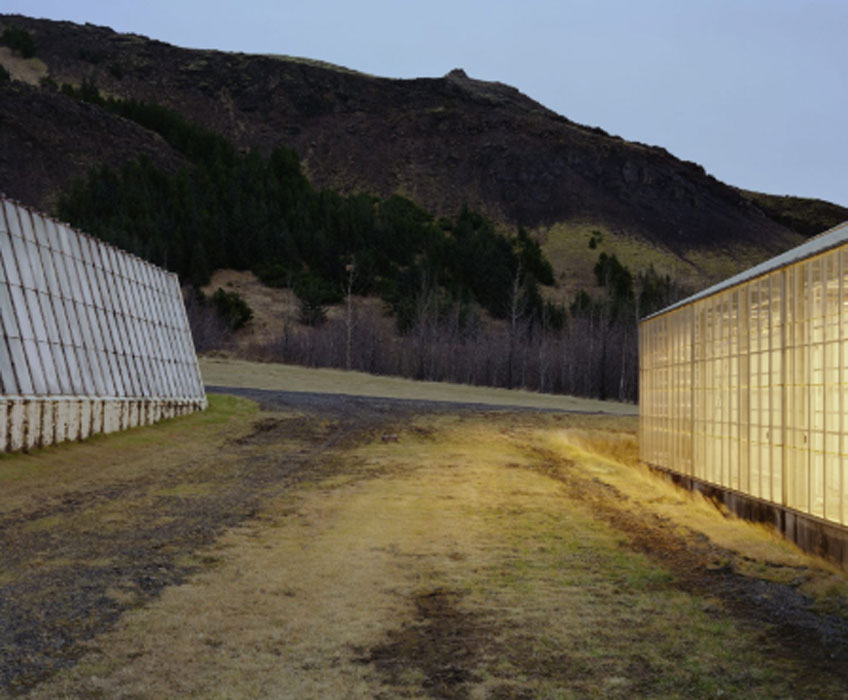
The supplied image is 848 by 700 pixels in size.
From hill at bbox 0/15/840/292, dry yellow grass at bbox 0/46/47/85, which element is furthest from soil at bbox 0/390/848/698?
dry yellow grass at bbox 0/46/47/85

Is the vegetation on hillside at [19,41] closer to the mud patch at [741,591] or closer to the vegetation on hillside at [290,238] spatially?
the vegetation on hillside at [290,238]

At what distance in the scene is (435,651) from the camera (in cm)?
772

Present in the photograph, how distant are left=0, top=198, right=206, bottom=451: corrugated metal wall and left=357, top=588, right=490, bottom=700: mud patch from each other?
1292 centimetres

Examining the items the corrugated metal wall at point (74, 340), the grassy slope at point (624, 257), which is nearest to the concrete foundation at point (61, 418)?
the corrugated metal wall at point (74, 340)

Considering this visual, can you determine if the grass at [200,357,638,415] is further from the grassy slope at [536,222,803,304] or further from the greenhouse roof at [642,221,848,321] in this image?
the grassy slope at [536,222,803,304]

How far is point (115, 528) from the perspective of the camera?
41.9 ft

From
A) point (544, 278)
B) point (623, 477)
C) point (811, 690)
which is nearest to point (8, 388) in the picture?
point (623, 477)

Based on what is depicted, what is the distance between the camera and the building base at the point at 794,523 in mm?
11398

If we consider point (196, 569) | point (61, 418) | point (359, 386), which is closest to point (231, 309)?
point (359, 386)

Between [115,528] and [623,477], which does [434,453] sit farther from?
[115,528]

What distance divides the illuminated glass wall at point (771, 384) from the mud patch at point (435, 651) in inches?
219

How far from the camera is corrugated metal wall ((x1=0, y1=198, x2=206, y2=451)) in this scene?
19500mm

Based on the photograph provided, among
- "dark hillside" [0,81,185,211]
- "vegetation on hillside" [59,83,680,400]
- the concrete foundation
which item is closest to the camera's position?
the concrete foundation

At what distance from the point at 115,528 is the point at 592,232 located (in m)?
127
